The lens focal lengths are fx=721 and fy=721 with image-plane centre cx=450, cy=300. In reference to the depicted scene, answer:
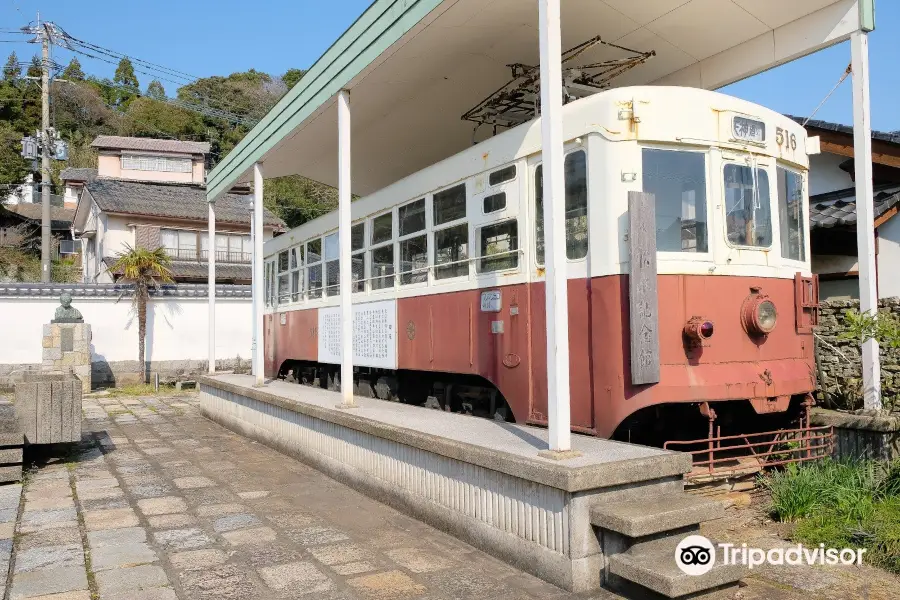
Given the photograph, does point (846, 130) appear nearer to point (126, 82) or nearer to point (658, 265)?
point (658, 265)

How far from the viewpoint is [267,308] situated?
12.3 meters

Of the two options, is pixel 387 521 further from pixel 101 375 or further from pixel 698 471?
pixel 101 375

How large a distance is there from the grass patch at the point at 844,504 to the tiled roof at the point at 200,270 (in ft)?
70.0

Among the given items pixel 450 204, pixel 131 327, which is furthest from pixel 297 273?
pixel 131 327

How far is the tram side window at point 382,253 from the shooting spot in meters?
7.75

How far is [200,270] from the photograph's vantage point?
24.1 meters

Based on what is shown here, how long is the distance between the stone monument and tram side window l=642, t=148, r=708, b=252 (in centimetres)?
1506

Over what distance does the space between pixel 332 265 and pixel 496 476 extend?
18.1 ft

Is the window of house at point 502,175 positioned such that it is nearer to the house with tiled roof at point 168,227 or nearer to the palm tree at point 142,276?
the palm tree at point 142,276

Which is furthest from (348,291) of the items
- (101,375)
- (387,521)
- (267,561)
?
(101,375)

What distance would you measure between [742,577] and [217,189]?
989 cm

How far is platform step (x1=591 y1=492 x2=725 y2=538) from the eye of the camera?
139 inches

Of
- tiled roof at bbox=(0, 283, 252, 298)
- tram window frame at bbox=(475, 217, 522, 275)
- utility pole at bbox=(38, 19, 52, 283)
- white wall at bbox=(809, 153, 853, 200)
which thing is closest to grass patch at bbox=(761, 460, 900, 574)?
tram window frame at bbox=(475, 217, 522, 275)

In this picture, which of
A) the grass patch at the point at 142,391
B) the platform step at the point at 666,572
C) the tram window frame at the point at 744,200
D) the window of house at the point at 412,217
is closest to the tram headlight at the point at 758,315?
the tram window frame at the point at 744,200
